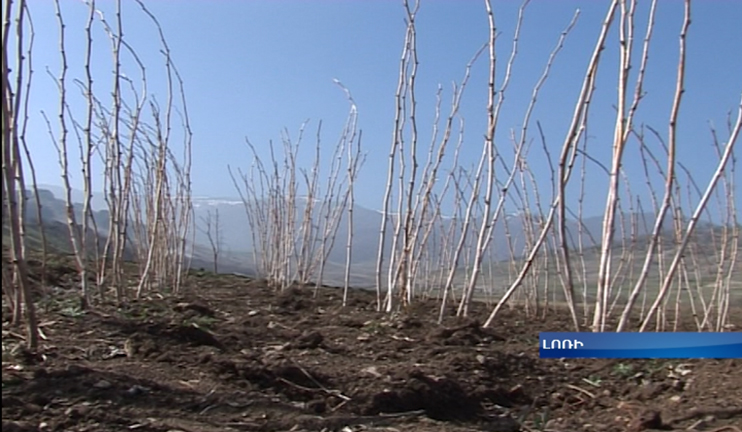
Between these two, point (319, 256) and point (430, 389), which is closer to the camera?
point (430, 389)

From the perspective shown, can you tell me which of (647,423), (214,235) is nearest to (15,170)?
(647,423)

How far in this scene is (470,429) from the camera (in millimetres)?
1629

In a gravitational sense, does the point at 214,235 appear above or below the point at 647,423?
above

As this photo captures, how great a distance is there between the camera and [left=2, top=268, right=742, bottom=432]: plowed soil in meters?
1.58

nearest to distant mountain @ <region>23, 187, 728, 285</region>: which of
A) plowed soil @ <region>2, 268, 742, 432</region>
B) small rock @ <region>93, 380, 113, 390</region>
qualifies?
plowed soil @ <region>2, 268, 742, 432</region>

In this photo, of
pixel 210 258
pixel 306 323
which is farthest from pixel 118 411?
pixel 210 258

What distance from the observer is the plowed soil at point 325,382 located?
1.58m

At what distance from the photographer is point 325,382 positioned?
1.96 m

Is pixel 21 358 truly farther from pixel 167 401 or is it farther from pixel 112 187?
pixel 112 187

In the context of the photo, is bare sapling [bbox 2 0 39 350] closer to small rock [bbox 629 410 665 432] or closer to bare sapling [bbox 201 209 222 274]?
small rock [bbox 629 410 665 432]

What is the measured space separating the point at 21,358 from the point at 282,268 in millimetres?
2689

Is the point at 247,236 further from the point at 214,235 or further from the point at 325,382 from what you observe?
the point at 325,382

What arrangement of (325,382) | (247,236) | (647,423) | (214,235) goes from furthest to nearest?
(247,236) → (214,235) → (325,382) → (647,423)

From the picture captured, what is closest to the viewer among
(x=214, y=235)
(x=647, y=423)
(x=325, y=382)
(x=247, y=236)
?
(x=647, y=423)
